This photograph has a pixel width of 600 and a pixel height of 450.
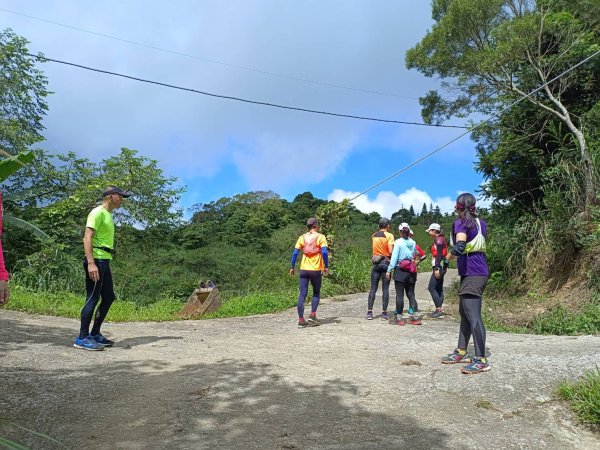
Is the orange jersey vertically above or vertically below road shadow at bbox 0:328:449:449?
above

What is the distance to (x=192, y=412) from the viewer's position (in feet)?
10.6

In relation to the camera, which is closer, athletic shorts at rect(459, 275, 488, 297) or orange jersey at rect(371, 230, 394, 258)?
athletic shorts at rect(459, 275, 488, 297)

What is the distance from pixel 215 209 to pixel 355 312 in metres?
42.8

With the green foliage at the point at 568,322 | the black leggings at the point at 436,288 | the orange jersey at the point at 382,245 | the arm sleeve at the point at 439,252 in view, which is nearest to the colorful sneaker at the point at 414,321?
the black leggings at the point at 436,288

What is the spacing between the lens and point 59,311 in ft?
26.1

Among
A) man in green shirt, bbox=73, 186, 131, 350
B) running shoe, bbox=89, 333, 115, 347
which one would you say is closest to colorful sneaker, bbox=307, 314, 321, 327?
running shoe, bbox=89, 333, 115, 347

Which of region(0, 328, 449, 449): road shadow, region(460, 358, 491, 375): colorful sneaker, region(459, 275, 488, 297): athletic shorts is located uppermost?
region(459, 275, 488, 297): athletic shorts

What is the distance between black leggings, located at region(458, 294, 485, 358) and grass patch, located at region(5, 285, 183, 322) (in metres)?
5.31

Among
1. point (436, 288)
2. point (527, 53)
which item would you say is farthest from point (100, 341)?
point (527, 53)

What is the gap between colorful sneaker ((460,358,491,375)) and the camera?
14.1ft

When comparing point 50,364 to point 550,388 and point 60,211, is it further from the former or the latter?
point 60,211

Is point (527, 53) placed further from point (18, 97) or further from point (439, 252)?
point (18, 97)

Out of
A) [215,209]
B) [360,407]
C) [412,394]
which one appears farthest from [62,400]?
[215,209]

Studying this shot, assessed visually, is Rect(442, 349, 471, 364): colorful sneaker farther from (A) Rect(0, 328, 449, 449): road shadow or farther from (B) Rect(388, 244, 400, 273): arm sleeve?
(B) Rect(388, 244, 400, 273): arm sleeve
